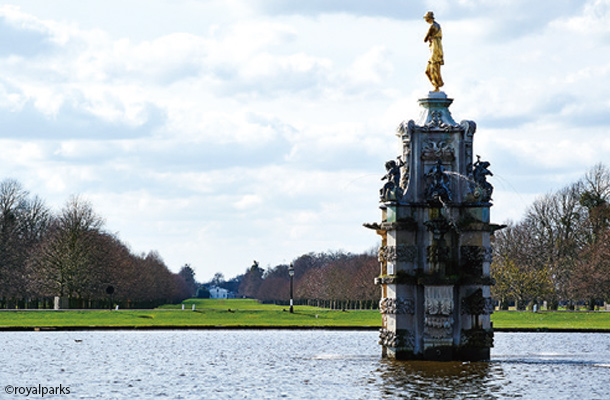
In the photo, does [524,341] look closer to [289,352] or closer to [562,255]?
[289,352]

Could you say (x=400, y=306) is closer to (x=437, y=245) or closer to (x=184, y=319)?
(x=437, y=245)

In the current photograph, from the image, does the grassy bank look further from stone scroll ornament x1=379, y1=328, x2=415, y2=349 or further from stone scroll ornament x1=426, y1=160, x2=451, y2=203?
stone scroll ornament x1=426, y1=160, x2=451, y2=203

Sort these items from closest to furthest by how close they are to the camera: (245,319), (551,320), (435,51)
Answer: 1. (435,51)
2. (551,320)
3. (245,319)

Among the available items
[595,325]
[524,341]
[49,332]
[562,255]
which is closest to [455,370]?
[524,341]

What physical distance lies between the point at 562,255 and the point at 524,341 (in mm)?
59291

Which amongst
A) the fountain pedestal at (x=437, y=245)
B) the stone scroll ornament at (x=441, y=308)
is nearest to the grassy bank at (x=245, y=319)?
the fountain pedestal at (x=437, y=245)

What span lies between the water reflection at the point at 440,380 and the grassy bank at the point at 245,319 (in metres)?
33.9

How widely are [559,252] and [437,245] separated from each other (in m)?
78.1

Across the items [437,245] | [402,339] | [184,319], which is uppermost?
[437,245]

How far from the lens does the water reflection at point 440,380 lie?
97.7ft

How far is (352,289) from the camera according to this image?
136 metres

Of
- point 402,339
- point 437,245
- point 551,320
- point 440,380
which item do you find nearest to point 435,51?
point 437,245

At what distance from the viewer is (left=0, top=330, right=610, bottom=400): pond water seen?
30781 mm

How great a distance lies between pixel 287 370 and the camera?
38.0 meters
